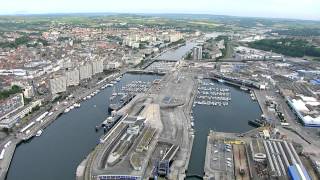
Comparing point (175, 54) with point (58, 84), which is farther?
point (175, 54)

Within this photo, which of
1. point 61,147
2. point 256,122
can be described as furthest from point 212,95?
point 61,147

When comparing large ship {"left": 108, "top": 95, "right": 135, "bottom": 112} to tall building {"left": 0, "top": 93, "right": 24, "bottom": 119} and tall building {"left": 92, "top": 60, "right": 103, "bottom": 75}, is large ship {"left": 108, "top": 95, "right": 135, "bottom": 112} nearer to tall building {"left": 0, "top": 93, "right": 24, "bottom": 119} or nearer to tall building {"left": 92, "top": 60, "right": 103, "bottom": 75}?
tall building {"left": 0, "top": 93, "right": 24, "bottom": 119}

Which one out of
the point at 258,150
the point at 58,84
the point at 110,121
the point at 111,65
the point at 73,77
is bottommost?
the point at 110,121

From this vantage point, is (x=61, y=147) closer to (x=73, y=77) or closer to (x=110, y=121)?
(x=110, y=121)

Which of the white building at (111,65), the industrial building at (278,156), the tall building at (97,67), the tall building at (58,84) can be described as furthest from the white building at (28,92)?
the industrial building at (278,156)

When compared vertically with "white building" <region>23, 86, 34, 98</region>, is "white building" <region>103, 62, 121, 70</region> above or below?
above

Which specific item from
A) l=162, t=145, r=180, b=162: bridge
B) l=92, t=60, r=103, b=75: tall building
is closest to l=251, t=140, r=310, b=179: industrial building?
l=162, t=145, r=180, b=162: bridge
